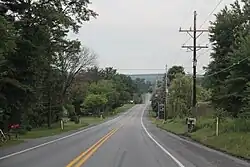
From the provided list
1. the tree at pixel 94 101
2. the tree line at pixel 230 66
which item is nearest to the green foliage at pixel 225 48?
the tree line at pixel 230 66

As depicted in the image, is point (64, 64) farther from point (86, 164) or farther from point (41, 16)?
point (86, 164)

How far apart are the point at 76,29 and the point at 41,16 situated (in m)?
5.44

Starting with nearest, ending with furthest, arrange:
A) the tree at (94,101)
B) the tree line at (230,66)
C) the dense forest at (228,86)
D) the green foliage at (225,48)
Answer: the dense forest at (228,86) → the tree line at (230,66) → the green foliage at (225,48) → the tree at (94,101)

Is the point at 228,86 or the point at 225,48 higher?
the point at 225,48

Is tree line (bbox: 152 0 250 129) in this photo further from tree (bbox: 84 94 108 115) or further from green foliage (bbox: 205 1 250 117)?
tree (bbox: 84 94 108 115)

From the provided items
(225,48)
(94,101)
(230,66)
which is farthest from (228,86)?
(94,101)

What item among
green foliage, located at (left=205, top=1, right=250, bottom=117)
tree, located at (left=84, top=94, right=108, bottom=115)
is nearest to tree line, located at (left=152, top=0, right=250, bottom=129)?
green foliage, located at (left=205, top=1, right=250, bottom=117)

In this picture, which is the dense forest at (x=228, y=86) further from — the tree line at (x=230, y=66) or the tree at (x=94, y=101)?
the tree at (x=94, y=101)

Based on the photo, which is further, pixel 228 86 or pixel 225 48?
pixel 225 48

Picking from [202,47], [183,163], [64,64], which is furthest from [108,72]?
[183,163]

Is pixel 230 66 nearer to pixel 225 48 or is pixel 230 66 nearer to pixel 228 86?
pixel 228 86

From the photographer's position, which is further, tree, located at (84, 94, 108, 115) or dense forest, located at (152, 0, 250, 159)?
tree, located at (84, 94, 108, 115)

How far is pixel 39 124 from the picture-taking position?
68750 millimetres

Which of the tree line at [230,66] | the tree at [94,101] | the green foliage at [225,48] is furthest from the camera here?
the tree at [94,101]
